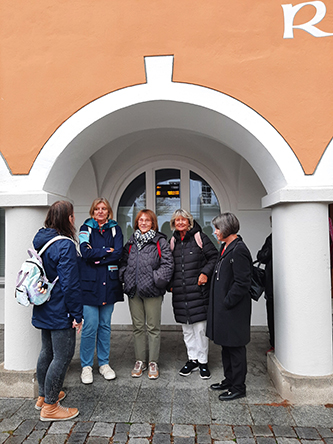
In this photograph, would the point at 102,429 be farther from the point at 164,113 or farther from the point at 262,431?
the point at 164,113

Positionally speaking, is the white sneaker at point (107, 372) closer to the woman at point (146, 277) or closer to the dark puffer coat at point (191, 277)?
the woman at point (146, 277)

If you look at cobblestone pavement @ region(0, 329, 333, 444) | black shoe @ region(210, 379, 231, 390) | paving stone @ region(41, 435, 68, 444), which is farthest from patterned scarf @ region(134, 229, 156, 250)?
paving stone @ region(41, 435, 68, 444)

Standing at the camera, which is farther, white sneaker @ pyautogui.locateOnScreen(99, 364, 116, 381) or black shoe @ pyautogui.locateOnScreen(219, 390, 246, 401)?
white sneaker @ pyautogui.locateOnScreen(99, 364, 116, 381)

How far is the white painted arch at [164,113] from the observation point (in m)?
3.24

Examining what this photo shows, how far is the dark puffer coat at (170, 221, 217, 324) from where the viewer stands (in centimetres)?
351

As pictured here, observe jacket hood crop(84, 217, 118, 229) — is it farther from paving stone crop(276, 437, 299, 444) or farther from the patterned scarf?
paving stone crop(276, 437, 299, 444)

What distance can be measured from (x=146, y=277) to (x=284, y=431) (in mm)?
1736

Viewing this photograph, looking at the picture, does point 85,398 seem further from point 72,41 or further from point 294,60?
point 294,60

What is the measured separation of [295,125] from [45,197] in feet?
8.10

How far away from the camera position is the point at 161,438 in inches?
102

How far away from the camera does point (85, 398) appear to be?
Result: 3.20m

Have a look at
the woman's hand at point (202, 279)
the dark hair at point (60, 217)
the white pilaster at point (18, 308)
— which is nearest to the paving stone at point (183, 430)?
the woman's hand at point (202, 279)

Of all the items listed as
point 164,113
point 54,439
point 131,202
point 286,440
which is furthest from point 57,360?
point 131,202

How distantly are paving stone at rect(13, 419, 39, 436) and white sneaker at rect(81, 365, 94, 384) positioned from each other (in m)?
0.67
